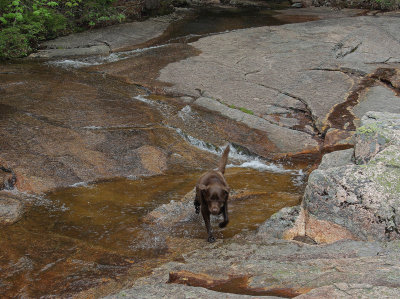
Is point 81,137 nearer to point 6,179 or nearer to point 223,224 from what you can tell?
point 6,179

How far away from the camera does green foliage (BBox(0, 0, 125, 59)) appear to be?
13.6 meters

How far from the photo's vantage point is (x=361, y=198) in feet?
16.1

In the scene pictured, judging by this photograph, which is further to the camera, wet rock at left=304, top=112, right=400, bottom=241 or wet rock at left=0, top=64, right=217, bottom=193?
wet rock at left=0, top=64, right=217, bottom=193

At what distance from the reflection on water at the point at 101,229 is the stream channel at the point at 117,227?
1cm

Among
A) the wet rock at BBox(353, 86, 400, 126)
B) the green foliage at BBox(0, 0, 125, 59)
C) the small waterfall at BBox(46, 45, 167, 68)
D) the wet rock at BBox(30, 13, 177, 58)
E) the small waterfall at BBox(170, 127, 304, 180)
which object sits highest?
the green foliage at BBox(0, 0, 125, 59)

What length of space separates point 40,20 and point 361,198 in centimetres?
1335

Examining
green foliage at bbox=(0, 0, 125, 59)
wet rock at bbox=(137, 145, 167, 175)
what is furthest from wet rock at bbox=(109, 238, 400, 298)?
green foliage at bbox=(0, 0, 125, 59)

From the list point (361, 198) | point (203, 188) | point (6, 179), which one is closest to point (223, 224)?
point (203, 188)

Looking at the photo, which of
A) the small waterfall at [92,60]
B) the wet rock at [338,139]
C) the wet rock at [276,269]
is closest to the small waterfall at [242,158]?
the wet rock at [338,139]

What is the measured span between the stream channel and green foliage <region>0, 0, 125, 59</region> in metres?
6.84

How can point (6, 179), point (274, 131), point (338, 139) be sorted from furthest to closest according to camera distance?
point (274, 131) < point (338, 139) < point (6, 179)

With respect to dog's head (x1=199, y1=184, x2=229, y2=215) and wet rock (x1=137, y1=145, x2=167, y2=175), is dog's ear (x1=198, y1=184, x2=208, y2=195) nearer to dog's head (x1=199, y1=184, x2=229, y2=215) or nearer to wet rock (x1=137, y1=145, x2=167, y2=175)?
dog's head (x1=199, y1=184, x2=229, y2=215)

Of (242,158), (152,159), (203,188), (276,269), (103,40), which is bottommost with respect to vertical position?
(242,158)

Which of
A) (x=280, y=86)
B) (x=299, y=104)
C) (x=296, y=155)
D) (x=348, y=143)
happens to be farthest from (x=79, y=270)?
(x=280, y=86)
